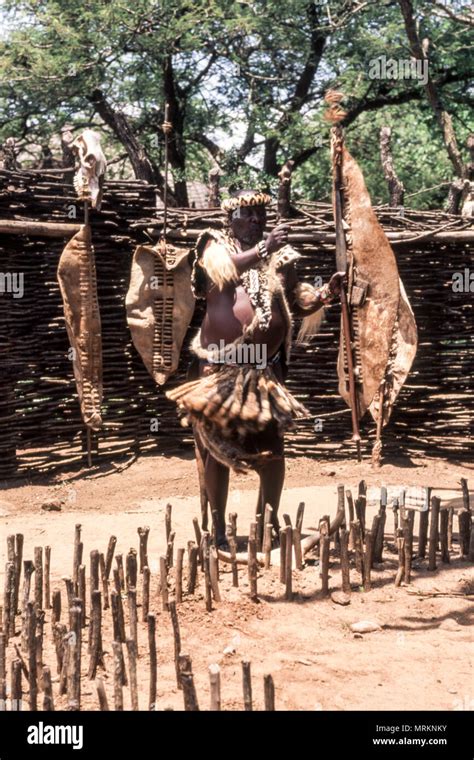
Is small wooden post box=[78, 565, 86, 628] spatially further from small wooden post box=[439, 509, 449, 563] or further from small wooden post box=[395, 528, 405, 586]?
small wooden post box=[439, 509, 449, 563]

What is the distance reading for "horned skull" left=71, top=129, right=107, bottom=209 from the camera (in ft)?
25.5

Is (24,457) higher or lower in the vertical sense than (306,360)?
lower

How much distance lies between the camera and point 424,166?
20500 millimetres

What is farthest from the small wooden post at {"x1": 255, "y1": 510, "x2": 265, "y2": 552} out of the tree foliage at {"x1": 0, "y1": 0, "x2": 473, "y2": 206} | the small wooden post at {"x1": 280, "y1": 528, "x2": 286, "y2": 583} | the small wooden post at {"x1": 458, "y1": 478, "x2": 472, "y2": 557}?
the tree foliage at {"x1": 0, "y1": 0, "x2": 473, "y2": 206}

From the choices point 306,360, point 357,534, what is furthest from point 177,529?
point 306,360

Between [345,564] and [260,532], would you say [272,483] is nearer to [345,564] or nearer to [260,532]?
[260,532]

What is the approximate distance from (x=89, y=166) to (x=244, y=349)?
2881 mm

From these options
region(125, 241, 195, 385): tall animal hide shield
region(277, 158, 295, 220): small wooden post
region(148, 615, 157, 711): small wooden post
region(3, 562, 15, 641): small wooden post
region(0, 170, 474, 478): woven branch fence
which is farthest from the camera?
region(277, 158, 295, 220): small wooden post

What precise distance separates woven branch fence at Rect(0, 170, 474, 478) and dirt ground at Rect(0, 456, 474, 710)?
138cm

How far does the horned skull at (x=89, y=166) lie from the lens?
306 inches

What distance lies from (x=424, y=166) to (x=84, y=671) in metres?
17.8

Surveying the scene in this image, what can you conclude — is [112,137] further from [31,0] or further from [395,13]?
[395,13]

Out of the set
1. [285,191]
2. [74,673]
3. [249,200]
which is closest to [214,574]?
[74,673]

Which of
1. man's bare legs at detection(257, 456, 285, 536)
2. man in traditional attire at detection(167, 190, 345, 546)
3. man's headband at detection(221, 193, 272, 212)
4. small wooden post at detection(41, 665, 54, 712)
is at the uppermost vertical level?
man's headband at detection(221, 193, 272, 212)
